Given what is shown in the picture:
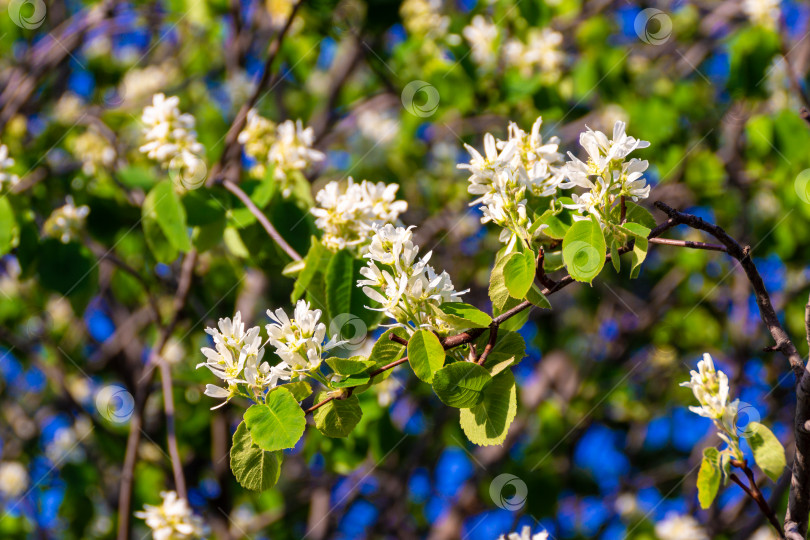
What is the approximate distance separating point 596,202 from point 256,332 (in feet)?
1.96

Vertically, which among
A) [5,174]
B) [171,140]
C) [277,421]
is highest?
[5,174]

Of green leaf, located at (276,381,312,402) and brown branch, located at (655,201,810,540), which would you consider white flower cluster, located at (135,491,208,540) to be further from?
brown branch, located at (655,201,810,540)

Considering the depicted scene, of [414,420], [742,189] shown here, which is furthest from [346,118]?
[742,189]

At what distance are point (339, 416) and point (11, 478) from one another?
3.63m

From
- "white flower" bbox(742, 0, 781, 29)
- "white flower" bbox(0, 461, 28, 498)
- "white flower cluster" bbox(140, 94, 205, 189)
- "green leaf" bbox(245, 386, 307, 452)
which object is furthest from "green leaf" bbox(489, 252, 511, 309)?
A: "white flower" bbox(0, 461, 28, 498)

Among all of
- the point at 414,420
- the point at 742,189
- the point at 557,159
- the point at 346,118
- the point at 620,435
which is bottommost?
the point at 620,435

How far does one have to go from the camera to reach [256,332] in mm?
1213

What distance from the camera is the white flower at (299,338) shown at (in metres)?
1.18

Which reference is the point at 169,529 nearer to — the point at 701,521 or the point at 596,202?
the point at 596,202

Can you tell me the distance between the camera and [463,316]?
117 centimetres

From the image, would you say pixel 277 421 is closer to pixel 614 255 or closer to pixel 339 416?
pixel 339 416

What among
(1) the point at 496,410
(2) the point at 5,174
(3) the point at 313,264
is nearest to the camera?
(1) the point at 496,410

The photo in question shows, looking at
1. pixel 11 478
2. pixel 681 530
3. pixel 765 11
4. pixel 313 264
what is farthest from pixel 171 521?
pixel 765 11

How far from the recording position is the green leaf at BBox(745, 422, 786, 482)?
1.22 metres
